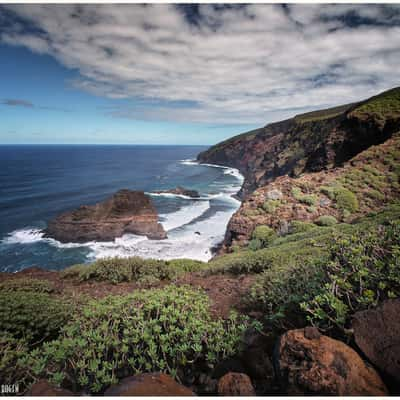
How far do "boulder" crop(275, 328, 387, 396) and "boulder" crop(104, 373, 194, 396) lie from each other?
890 millimetres

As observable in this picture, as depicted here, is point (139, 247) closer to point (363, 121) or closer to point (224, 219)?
point (224, 219)

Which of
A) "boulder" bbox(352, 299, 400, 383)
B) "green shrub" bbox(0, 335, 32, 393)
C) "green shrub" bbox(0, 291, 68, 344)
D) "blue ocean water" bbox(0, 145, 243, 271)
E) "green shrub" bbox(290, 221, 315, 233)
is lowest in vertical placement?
"blue ocean water" bbox(0, 145, 243, 271)

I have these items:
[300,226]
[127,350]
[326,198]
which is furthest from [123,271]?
[326,198]

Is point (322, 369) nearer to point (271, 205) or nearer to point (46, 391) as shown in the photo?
point (46, 391)

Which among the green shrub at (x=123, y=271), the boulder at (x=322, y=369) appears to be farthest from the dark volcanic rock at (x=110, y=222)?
the boulder at (x=322, y=369)

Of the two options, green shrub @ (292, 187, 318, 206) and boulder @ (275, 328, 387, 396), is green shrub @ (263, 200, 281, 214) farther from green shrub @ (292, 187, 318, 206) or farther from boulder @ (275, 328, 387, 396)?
boulder @ (275, 328, 387, 396)

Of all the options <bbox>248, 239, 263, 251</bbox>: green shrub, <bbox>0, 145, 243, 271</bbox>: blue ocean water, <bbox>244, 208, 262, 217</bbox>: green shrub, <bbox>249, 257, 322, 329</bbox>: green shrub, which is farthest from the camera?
<bbox>0, 145, 243, 271</bbox>: blue ocean water

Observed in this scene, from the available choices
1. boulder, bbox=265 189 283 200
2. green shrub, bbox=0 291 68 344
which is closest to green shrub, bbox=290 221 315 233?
boulder, bbox=265 189 283 200

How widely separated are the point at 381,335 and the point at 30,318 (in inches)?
181

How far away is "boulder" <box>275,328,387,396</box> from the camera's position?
5.92 ft

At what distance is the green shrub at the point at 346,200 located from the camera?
38.0ft

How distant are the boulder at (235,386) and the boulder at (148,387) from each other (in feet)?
0.93

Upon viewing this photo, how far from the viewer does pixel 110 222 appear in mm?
30328

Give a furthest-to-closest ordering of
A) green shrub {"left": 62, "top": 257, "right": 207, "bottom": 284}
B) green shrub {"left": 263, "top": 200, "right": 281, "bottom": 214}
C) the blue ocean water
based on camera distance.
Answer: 1. the blue ocean water
2. green shrub {"left": 263, "top": 200, "right": 281, "bottom": 214}
3. green shrub {"left": 62, "top": 257, "right": 207, "bottom": 284}
